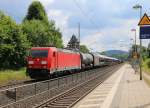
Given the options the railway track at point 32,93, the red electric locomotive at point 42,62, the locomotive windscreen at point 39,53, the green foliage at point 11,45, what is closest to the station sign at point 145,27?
the railway track at point 32,93

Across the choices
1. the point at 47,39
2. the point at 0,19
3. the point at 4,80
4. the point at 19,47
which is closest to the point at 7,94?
the point at 4,80

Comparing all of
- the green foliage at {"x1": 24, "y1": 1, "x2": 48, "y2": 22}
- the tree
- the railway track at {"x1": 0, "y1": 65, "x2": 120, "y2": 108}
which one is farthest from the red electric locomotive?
the green foliage at {"x1": 24, "y1": 1, "x2": 48, "y2": 22}

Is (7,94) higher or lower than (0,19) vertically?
lower

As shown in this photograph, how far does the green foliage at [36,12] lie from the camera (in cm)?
10981

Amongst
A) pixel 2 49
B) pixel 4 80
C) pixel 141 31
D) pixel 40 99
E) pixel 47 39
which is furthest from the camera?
pixel 47 39

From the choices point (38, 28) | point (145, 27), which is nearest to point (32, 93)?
point (145, 27)

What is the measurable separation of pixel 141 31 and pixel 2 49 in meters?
39.9

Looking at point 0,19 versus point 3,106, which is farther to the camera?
point 0,19

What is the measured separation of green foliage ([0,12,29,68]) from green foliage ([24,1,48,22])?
37.6 m

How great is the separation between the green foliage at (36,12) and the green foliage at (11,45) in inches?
1479

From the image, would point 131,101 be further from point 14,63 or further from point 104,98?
point 14,63

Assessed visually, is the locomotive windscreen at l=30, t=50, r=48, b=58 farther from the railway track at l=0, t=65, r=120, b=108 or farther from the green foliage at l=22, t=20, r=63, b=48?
the green foliage at l=22, t=20, r=63, b=48

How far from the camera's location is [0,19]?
237 ft

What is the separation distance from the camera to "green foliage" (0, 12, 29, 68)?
212 feet
